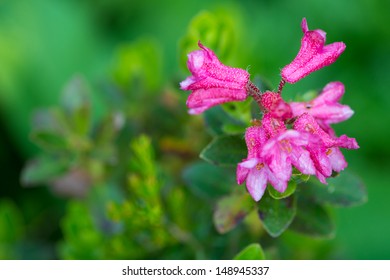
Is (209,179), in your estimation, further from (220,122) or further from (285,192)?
(285,192)

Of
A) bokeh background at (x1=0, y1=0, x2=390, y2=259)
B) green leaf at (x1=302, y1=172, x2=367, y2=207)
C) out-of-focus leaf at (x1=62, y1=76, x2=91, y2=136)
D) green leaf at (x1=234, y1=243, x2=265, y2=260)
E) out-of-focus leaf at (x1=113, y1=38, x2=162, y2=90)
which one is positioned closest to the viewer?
green leaf at (x1=234, y1=243, x2=265, y2=260)

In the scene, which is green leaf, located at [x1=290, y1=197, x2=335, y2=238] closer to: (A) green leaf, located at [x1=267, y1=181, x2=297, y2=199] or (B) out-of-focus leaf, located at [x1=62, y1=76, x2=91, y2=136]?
(A) green leaf, located at [x1=267, y1=181, x2=297, y2=199]

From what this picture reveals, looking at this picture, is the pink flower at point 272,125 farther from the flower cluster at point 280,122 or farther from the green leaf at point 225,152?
the green leaf at point 225,152

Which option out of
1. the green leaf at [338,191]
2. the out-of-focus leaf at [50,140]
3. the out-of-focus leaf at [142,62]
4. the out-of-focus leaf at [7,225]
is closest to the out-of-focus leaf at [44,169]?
the out-of-focus leaf at [50,140]

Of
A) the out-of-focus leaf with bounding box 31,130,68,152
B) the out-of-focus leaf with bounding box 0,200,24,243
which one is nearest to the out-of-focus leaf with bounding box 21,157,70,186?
the out-of-focus leaf with bounding box 31,130,68,152

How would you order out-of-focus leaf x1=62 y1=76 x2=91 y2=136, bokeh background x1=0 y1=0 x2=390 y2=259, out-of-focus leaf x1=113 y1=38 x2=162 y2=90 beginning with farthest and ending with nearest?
bokeh background x1=0 y1=0 x2=390 y2=259 → out-of-focus leaf x1=113 y1=38 x2=162 y2=90 → out-of-focus leaf x1=62 y1=76 x2=91 y2=136
